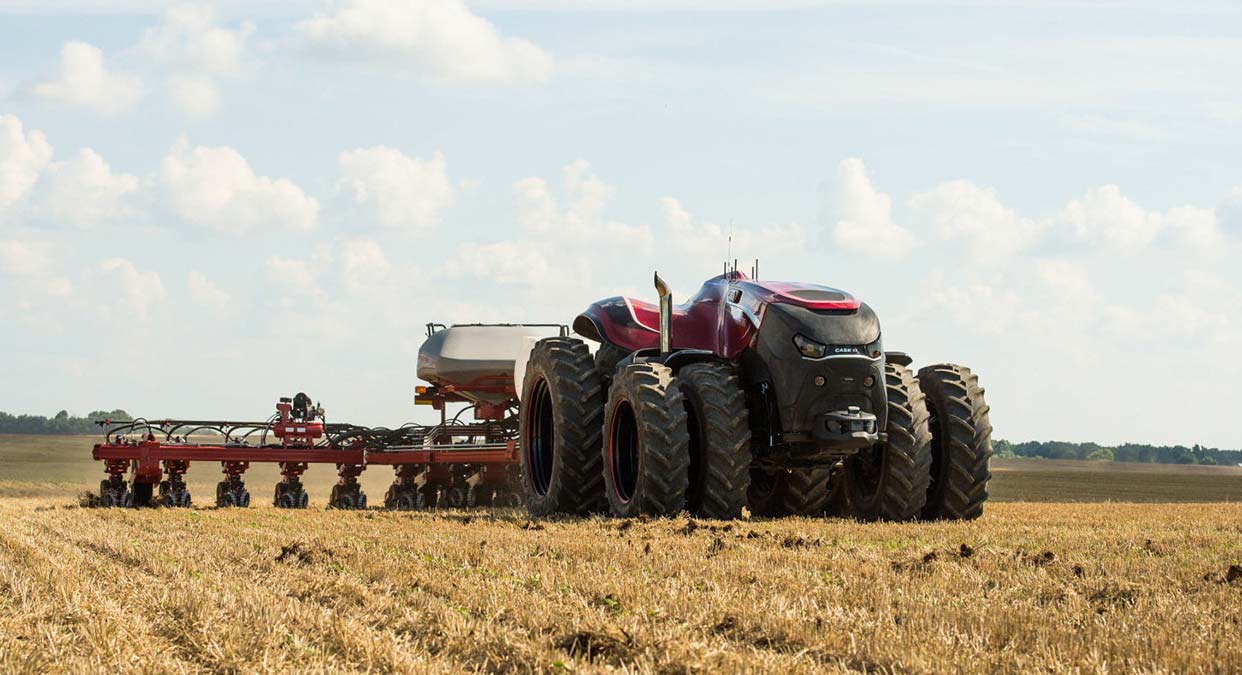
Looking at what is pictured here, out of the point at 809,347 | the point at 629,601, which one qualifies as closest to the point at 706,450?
the point at 809,347

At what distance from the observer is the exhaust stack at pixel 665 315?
13969mm

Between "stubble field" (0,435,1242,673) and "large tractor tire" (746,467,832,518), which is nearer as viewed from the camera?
"stubble field" (0,435,1242,673)

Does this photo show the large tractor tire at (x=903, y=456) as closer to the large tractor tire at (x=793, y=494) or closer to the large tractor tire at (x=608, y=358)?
the large tractor tire at (x=793, y=494)

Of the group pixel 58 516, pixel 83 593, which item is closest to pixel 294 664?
pixel 83 593

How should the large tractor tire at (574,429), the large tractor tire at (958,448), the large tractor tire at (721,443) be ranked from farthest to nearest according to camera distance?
the large tractor tire at (574,429) → the large tractor tire at (958,448) → the large tractor tire at (721,443)

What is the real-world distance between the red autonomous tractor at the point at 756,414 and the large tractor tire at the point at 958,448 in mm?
15

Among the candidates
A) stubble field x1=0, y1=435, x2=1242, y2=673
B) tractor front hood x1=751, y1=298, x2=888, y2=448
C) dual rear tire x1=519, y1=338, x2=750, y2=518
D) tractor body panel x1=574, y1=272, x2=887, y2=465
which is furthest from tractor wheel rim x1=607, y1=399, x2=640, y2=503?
stubble field x1=0, y1=435, x2=1242, y2=673

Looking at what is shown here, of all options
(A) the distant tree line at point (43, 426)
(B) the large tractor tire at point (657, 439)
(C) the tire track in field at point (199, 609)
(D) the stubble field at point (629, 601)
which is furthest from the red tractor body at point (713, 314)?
(A) the distant tree line at point (43, 426)

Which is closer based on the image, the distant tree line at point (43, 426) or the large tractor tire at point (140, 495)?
the large tractor tire at point (140, 495)

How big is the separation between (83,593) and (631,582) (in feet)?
8.97

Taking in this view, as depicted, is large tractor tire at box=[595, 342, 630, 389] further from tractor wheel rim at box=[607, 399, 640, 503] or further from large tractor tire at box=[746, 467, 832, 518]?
large tractor tire at box=[746, 467, 832, 518]

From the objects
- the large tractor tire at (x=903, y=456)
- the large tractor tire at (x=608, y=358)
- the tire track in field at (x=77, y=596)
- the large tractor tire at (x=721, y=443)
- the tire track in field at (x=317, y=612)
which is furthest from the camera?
the large tractor tire at (x=608, y=358)

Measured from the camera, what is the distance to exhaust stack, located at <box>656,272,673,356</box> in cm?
1397

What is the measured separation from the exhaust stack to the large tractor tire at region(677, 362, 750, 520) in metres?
1.30
